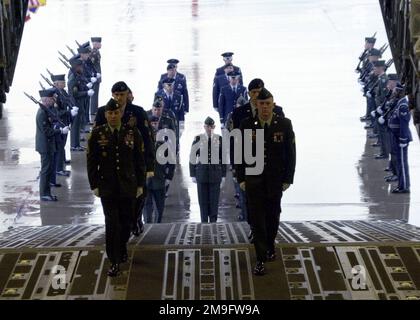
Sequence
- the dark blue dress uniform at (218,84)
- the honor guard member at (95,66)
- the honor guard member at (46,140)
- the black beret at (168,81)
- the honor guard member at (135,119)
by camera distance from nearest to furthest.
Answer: the honor guard member at (135,119) < the honor guard member at (46,140) < the black beret at (168,81) < the dark blue dress uniform at (218,84) < the honor guard member at (95,66)

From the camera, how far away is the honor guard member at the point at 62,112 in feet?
53.6

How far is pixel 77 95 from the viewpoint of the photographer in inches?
745

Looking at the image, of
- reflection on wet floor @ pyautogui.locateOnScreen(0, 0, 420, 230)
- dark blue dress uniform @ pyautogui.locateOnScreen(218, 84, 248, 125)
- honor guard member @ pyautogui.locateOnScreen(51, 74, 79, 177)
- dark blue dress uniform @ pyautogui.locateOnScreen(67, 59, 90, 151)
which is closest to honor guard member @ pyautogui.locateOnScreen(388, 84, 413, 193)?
reflection on wet floor @ pyautogui.locateOnScreen(0, 0, 420, 230)

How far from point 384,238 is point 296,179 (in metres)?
6.33

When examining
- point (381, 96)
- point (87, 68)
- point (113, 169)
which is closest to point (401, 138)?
point (381, 96)

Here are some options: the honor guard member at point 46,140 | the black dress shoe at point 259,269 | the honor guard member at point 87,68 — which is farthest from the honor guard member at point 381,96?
the black dress shoe at point 259,269

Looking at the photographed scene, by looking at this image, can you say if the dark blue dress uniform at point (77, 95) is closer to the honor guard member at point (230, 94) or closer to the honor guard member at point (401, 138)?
the honor guard member at point (230, 94)

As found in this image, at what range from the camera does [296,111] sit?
2092cm

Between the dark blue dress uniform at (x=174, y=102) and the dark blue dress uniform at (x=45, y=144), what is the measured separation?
219 cm

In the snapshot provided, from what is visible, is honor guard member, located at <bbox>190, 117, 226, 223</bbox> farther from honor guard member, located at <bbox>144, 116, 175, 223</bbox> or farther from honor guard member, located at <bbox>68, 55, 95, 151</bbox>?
honor guard member, located at <bbox>68, 55, 95, 151</bbox>

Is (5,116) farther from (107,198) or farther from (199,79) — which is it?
(107,198)

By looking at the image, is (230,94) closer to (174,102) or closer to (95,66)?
(174,102)
